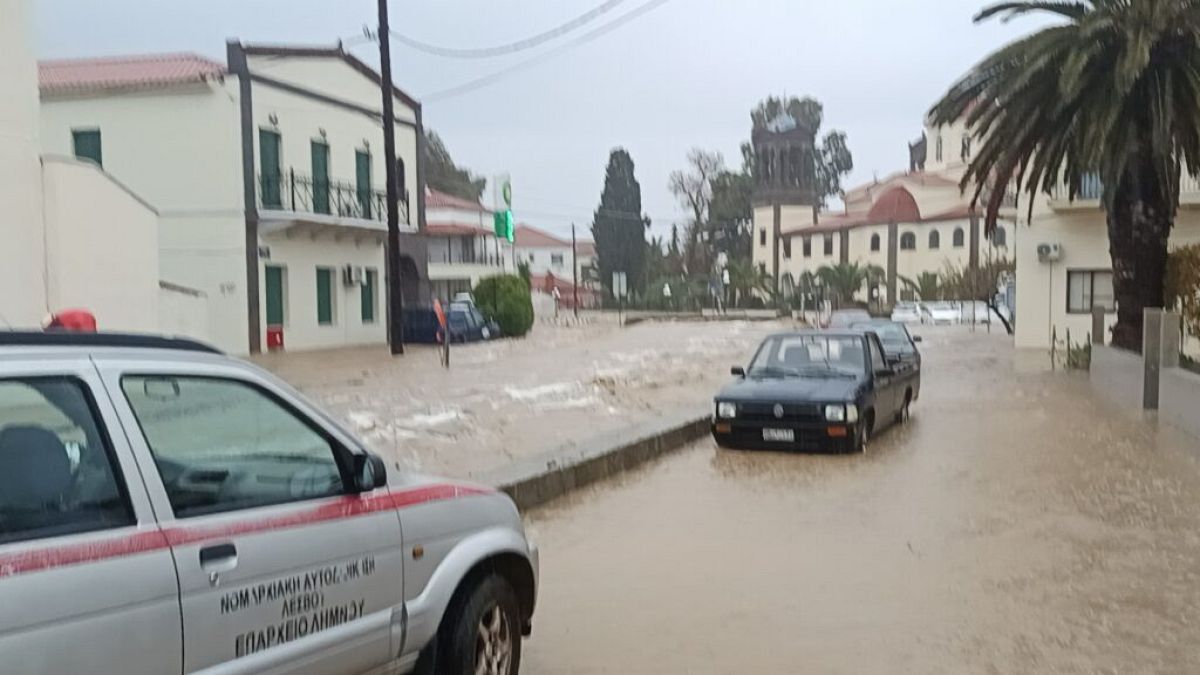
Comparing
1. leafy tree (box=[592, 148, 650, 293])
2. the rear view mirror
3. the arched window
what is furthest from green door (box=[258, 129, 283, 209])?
leafy tree (box=[592, 148, 650, 293])

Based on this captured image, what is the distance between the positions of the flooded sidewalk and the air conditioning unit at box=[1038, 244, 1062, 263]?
8777 mm

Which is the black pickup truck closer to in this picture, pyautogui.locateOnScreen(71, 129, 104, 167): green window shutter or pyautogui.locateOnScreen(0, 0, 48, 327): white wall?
pyautogui.locateOnScreen(0, 0, 48, 327): white wall

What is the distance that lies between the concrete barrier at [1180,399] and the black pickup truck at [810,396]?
12.0ft

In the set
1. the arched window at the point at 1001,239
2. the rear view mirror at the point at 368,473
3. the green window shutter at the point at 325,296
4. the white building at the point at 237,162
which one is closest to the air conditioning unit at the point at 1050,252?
the white building at the point at 237,162

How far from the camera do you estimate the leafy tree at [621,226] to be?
93.6m

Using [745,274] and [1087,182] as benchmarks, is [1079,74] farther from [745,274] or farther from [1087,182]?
[745,274]

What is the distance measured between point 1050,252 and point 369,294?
21102 millimetres

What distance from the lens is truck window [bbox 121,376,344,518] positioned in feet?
11.7

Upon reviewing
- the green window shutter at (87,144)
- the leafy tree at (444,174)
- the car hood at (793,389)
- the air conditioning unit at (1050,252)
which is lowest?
→ the car hood at (793,389)

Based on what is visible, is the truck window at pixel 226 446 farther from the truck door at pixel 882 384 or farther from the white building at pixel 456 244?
the white building at pixel 456 244

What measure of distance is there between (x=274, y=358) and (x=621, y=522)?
71.0 ft

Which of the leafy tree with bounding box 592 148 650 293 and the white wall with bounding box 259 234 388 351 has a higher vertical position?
the leafy tree with bounding box 592 148 650 293

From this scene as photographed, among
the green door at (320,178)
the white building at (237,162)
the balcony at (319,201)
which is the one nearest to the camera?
the white building at (237,162)

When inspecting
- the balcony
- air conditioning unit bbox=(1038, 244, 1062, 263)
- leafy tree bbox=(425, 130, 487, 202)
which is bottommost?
air conditioning unit bbox=(1038, 244, 1062, 263)
